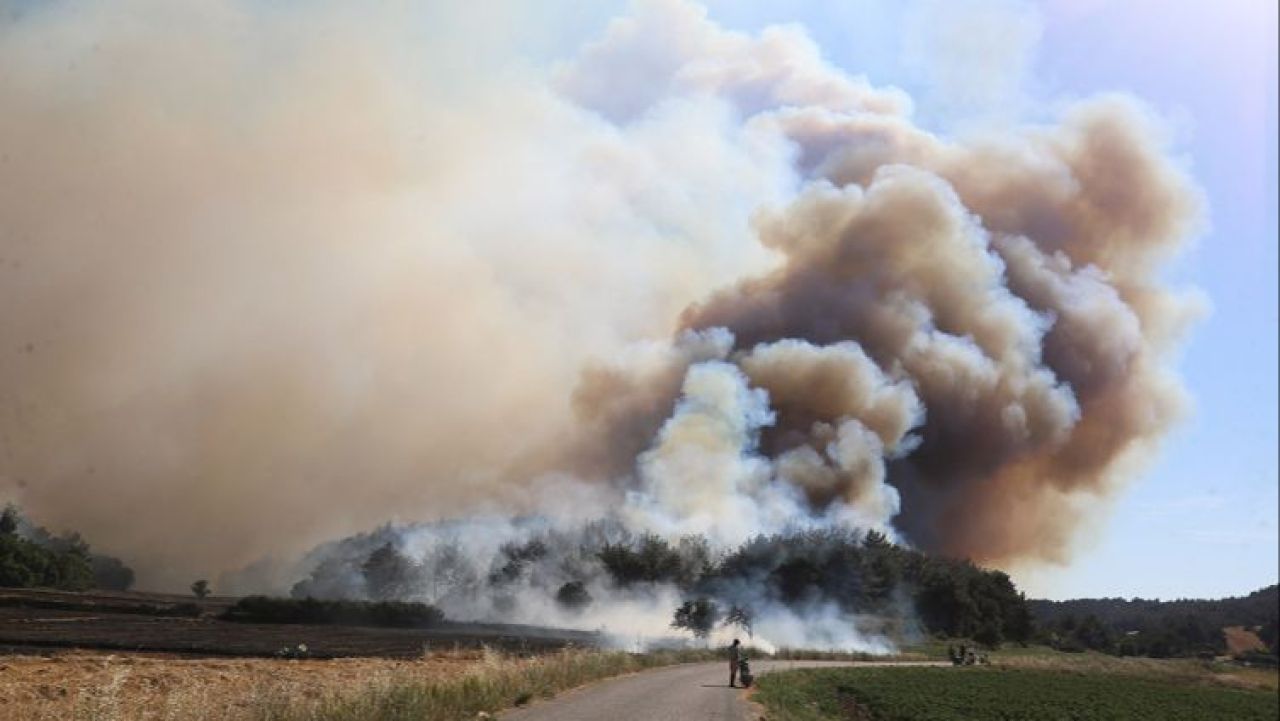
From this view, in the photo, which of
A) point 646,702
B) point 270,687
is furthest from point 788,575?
point 270,687

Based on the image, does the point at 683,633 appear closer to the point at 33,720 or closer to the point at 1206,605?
the point at 33,720

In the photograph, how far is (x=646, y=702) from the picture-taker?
20656mm

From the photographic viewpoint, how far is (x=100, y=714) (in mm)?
16594

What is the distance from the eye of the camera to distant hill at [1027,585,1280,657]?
53.9 metres

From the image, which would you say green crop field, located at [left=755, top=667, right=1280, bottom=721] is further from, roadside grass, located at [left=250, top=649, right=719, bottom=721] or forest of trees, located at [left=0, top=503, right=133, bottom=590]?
forest of trees, located at [left=0, top=503, right=133, bottom=590]

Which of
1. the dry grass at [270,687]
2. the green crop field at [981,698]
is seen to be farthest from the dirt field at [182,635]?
the green crop field at [981,698]

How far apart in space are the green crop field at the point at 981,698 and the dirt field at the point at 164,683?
1173 cm

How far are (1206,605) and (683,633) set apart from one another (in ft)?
195

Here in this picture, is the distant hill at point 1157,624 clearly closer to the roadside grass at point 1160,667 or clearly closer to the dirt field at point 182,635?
the roadside grass at point 1160,667

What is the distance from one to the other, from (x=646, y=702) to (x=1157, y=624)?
87189mm

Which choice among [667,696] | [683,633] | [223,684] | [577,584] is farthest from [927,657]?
[223,684]

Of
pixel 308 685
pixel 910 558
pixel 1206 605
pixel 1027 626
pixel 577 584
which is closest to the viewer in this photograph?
pixel 308 685

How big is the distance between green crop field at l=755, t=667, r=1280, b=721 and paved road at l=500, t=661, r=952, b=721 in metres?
1.30

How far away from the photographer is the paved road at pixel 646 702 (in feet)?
58.0
